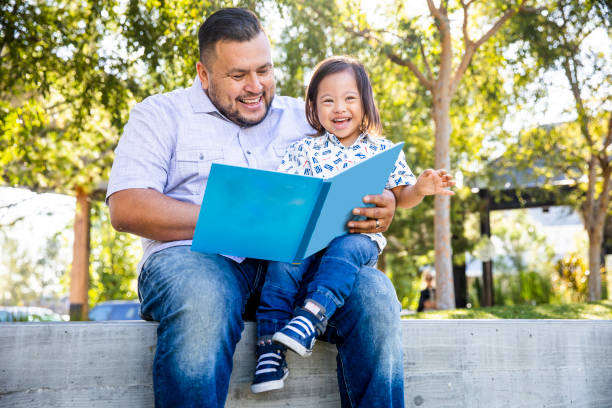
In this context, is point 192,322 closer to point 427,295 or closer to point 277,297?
point 277,297

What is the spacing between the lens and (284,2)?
6219 millimetres

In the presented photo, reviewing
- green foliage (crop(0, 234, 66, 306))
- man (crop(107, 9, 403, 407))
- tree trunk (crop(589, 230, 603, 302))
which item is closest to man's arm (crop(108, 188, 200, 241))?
man (crop(107, 9, 403, 407))

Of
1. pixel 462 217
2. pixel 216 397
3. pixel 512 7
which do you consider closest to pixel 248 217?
pixel 216 397

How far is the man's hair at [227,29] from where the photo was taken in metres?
2.52

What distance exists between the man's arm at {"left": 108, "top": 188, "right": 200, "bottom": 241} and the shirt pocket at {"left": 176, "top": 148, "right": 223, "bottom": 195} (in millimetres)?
216

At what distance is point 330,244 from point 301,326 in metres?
0.40

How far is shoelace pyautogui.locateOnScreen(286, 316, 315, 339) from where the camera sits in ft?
6.10

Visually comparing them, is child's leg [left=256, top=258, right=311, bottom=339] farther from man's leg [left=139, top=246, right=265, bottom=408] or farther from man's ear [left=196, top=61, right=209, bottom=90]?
man's ear [left=196, top=61, right=209, bottom=90]

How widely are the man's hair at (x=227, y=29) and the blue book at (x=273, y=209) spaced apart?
2.91 ft

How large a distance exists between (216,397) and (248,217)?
1.77ft

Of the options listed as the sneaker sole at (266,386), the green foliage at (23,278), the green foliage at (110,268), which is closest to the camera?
the sneaker sole at (266,386)

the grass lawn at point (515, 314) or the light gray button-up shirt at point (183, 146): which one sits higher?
the light gray button-up shirt at point (183, 146)

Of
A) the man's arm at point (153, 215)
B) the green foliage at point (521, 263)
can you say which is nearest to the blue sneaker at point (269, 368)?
the man's arm at point (153, 215)

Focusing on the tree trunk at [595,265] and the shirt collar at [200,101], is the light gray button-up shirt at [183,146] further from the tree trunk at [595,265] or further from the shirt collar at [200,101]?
the tree trunk at [595,265]
